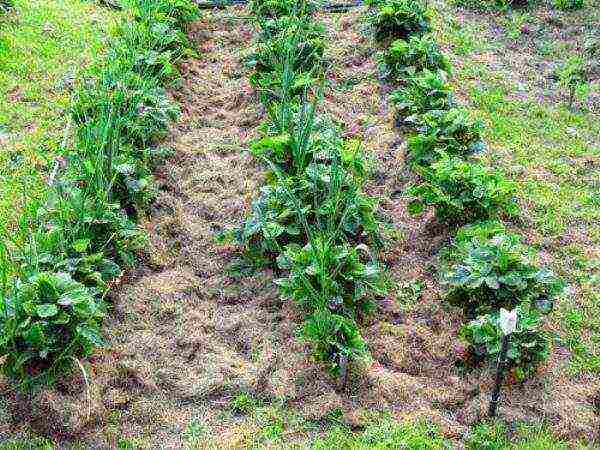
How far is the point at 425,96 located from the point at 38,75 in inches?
139

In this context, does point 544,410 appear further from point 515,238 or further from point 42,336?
point 42,336

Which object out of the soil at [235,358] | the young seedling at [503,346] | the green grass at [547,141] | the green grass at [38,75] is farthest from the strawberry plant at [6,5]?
the young seedling at [503,346]

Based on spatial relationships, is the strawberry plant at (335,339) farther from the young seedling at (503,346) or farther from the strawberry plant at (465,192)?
the strawberry plant at (465,192)

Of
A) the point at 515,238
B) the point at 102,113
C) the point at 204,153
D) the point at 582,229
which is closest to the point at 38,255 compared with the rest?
the point at 102,113

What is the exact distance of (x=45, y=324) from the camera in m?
3.55

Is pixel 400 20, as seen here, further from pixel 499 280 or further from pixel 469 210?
pixel 499 280

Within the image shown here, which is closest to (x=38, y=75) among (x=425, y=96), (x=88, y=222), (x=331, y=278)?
(x=88, y=222)

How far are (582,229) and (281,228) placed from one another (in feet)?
6.83

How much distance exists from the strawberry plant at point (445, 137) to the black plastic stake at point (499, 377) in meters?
1.96

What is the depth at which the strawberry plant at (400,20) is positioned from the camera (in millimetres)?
7105

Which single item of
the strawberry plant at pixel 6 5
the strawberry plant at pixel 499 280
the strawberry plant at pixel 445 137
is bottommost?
the strawberry plant at pixel 499 280

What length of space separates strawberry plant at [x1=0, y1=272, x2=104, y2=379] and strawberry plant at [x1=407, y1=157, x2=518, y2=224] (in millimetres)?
→ 2193

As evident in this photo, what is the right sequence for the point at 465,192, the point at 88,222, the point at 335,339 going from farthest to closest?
the point at 465,192 → the point at 88,222 → the point at 335,339

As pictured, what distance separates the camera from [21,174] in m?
5.46
